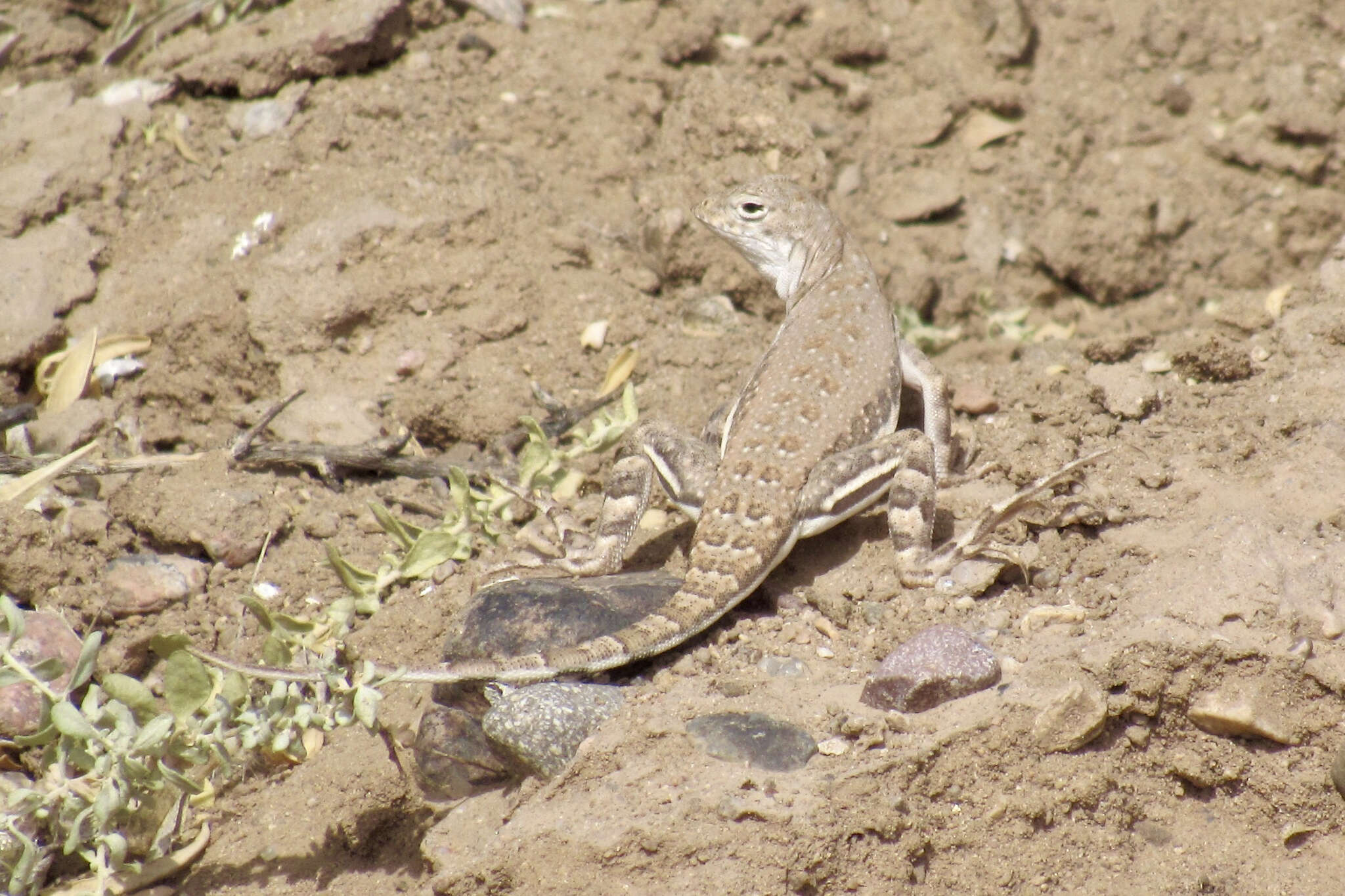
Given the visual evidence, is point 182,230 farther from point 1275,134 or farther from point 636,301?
point 1275,134

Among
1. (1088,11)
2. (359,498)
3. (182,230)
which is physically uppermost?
(1088,11)

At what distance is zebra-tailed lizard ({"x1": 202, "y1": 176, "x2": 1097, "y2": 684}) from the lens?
438 centimetres

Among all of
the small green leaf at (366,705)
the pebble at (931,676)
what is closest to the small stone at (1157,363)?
the pebble at (931,676)

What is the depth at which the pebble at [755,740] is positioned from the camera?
12.6 ft

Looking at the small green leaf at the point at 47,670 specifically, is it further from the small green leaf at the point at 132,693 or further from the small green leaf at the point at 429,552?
→ the small green leaf at the point at 429,552

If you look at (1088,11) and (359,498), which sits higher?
(1088,11)

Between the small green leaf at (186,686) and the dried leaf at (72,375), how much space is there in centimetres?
226

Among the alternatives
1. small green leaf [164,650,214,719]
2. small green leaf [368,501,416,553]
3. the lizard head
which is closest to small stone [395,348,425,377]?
small green leaf [368,501,416,553]

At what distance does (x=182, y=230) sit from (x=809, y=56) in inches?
165

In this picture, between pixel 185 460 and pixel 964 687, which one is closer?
pixel 964 687

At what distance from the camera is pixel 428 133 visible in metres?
6.85

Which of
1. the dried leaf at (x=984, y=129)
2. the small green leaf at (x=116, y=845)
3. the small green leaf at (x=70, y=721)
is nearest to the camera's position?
the small green leaf at (x=70, y=721)

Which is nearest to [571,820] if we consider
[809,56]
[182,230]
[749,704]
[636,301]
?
[749,704]

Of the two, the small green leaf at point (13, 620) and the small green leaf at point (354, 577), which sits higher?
the small green leaf at point (13, 620)
